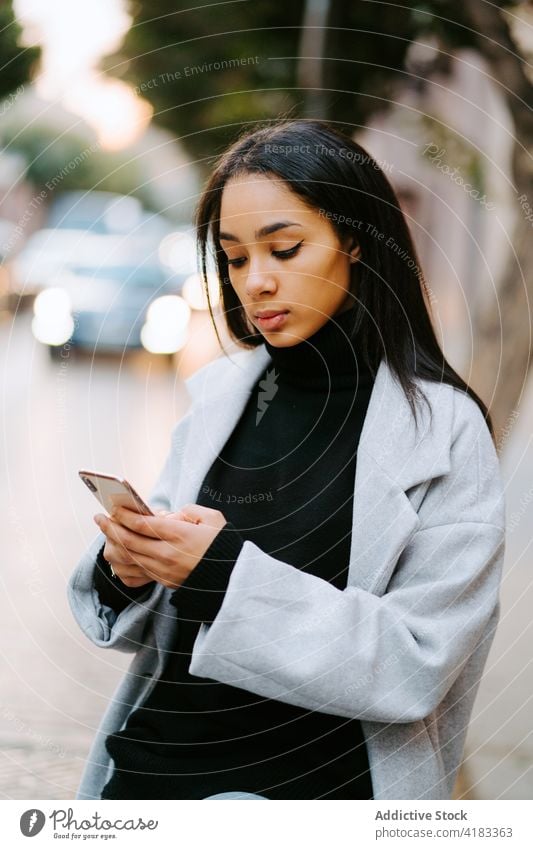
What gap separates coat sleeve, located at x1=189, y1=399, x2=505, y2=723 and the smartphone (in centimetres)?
15

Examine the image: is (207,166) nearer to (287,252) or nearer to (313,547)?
(287,252)

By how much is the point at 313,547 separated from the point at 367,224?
0.47 metres

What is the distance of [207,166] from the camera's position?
2.32 meters

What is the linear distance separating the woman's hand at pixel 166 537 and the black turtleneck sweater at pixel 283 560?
0.05 feet

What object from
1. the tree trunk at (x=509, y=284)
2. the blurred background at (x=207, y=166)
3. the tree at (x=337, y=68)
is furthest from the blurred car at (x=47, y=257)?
the tree trunk at (x=509, y=284)

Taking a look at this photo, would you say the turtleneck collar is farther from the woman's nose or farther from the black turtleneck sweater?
the woman's nose

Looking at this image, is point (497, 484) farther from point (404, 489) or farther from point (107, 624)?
point (107, 624)

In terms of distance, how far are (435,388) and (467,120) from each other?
600 cm

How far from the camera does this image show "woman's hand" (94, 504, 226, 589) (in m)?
1.39

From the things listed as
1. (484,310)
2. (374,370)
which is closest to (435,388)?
(374,370)

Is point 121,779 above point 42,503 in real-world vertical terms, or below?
below

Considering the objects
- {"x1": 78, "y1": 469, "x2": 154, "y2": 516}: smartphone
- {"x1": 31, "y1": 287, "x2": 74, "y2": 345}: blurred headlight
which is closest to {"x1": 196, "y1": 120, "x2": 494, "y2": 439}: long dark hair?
{"x1": 78, "y1": 469, "x2": 154, "y2": 516}: smartphone

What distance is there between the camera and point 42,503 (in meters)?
5.72

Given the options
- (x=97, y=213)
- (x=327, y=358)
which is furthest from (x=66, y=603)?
(x=97, y=213)
